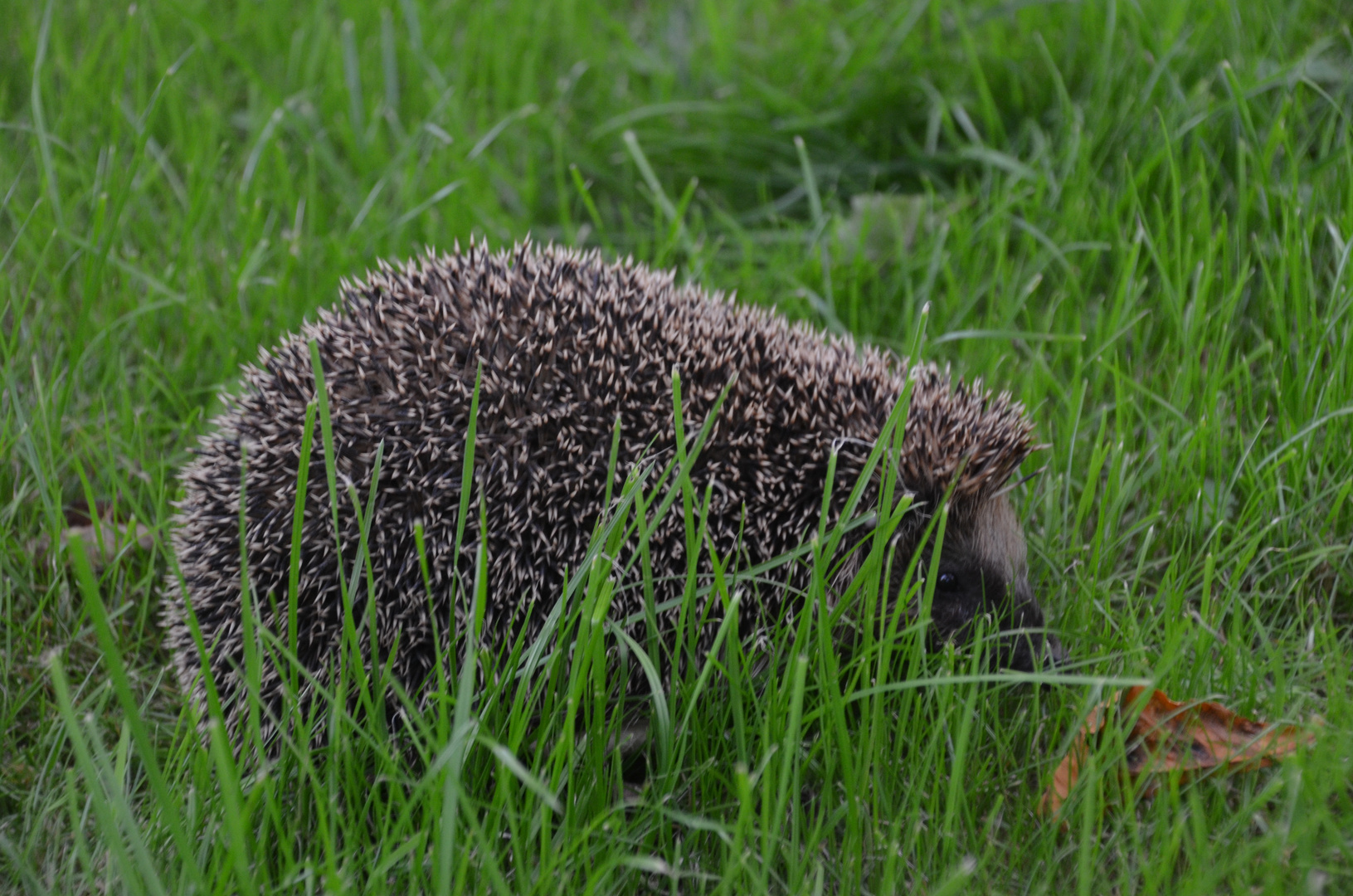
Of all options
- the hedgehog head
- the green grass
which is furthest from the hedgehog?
the green grass

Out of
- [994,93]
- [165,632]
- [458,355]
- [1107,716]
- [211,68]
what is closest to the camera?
[1107,716]

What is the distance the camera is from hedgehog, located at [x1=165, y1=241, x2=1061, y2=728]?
3.55 meters

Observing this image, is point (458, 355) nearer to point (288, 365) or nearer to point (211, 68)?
point (288, 365)

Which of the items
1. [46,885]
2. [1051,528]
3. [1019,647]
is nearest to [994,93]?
[1051,528]

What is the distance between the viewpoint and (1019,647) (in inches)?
153

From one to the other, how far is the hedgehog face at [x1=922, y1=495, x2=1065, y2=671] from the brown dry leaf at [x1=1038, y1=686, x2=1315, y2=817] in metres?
0.53

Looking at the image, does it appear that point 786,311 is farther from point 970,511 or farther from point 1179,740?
point 1179,740

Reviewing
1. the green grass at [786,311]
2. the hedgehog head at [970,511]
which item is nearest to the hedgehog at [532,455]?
the hedgehog head at [970,511]

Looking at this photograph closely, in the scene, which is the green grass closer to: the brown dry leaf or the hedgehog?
the brown dry leaf

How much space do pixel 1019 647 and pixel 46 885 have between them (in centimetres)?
311

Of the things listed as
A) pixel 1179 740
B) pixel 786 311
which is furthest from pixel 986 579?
pixel 786 311

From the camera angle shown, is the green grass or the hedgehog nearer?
the green grass

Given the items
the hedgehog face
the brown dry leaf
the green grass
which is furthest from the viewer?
Answer: the hedgehog face

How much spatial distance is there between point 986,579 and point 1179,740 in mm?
950
